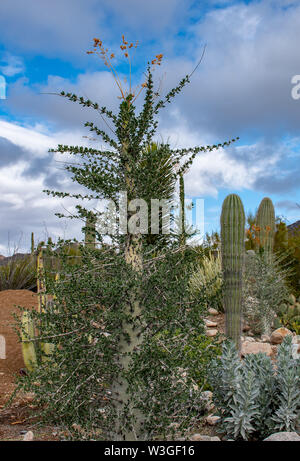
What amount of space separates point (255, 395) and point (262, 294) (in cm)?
500

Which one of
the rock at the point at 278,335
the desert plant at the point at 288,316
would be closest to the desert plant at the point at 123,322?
the rock at the point at 278,335

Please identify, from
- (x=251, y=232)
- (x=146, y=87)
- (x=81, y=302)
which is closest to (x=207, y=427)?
(x=81, y=302)

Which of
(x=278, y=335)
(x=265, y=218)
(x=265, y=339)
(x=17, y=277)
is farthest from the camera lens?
(x=17, y=277)

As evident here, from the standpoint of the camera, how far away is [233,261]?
7359mm

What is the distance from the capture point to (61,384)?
3.64m

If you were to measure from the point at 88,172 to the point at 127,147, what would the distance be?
405 mm

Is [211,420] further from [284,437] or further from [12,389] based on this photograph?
[12,389]

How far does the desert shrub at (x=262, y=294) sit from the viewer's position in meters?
8.76

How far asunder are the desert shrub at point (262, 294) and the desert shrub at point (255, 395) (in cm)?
435

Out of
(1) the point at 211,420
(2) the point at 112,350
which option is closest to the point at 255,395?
(1) the point at 211,420

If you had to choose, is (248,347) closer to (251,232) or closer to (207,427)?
(207,427)

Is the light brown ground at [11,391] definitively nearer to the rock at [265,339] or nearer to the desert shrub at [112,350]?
the desert shrub at [112,350]

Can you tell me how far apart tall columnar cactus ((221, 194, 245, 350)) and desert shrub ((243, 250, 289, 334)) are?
3.74ft
